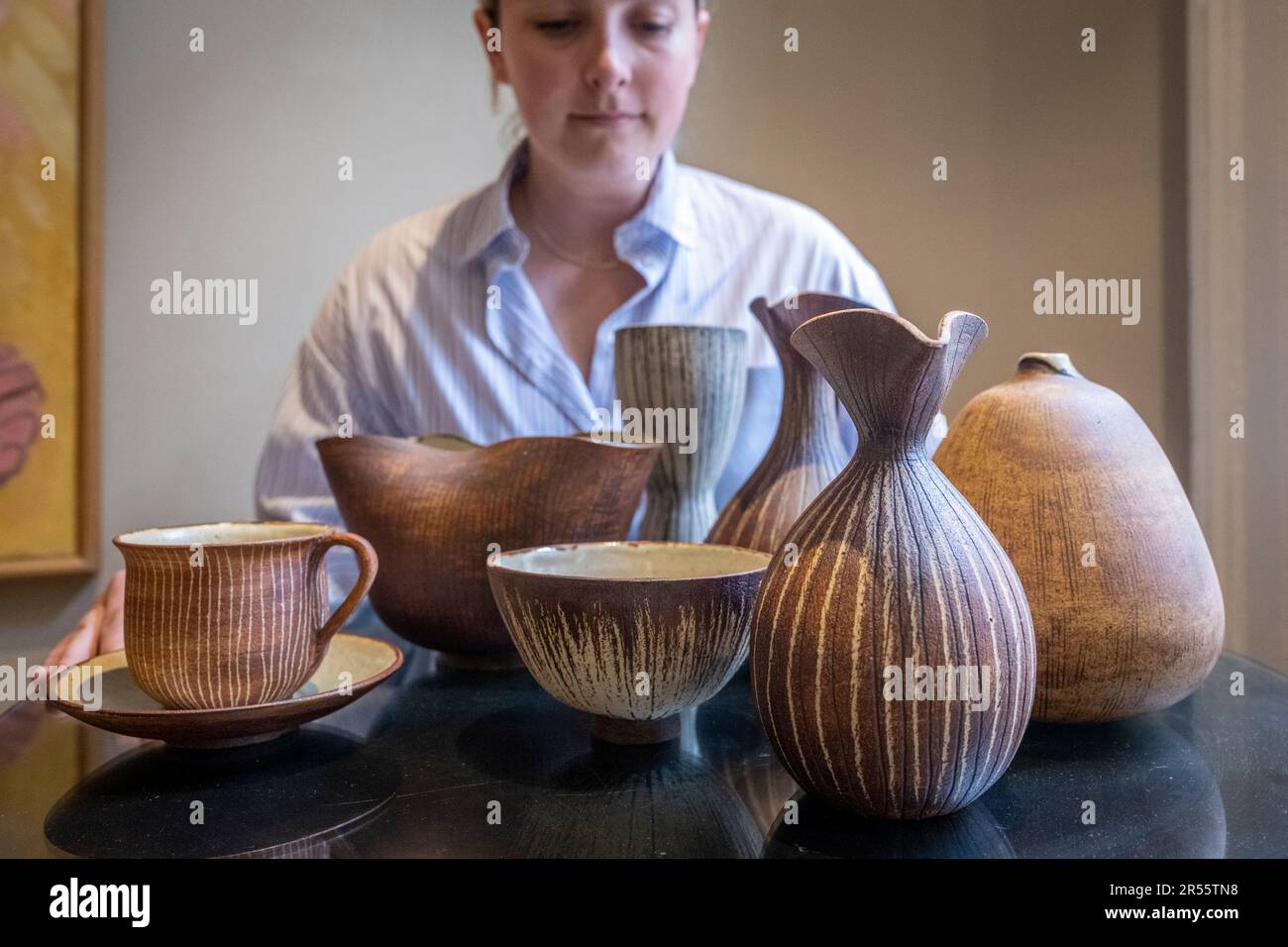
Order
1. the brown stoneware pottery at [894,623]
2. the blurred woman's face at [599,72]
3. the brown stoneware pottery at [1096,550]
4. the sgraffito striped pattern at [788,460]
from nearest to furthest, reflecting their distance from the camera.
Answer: the brown stoneware pottery at [894,623] → the brown stoneware pottery at [1096,550] → the sgraffito striped pattern at [788,460] → the blurred woman's face at [599,72]

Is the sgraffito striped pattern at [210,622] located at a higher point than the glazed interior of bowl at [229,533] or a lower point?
lower

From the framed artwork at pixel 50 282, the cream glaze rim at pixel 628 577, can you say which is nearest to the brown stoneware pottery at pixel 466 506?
the cream glaze rim at pixel 628 577

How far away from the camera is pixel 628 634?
0.44 meters

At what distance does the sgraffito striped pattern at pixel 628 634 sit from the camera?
44 cm

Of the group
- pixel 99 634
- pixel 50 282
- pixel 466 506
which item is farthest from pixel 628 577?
pixel 50 282

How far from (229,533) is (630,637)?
29 centimetres

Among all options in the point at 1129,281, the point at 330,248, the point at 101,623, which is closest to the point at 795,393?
the point at 101,623

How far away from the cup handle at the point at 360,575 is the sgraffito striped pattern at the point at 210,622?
A: 22 mm

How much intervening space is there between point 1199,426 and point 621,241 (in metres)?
0.79

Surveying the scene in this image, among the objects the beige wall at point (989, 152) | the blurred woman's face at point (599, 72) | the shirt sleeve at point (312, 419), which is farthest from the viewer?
the beige wall at point (989, 152)

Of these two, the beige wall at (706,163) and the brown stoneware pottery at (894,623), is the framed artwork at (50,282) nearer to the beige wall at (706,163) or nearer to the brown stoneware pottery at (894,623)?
the beige wall at (706,163)

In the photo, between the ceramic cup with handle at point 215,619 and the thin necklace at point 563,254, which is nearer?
the ceramic cup with handle at point 215,619

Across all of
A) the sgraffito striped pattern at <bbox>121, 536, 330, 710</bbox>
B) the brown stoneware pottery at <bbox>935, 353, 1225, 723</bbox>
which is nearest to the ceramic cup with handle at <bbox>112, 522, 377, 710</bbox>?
the sgraffito striped pattern at <bbox>121, 536, 330, 710</bbox>

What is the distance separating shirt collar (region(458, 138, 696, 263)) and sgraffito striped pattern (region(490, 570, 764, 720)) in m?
0.69
